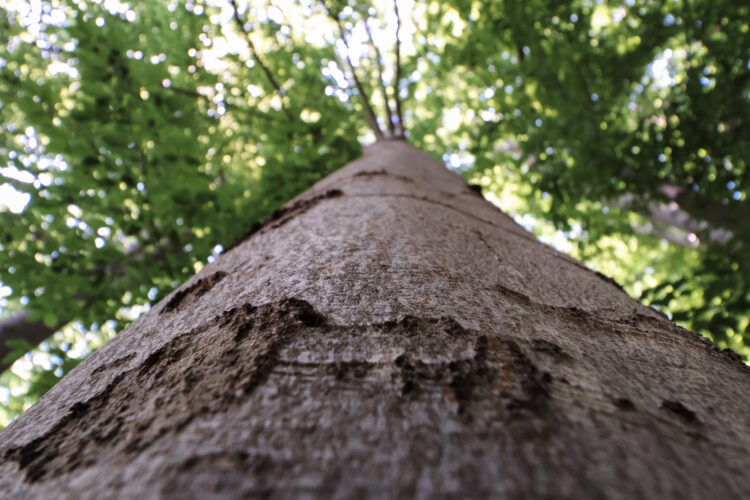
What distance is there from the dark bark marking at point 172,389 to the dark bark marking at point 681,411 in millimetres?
443

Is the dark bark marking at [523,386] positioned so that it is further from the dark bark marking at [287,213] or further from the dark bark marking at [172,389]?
the dark bark marking at [287,213]

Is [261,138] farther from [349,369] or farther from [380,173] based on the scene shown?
[349,369]

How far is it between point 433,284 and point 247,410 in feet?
1.29

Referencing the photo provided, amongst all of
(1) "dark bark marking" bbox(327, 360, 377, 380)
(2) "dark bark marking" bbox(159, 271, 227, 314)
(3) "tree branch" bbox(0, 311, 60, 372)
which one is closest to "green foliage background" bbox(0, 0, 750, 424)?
(3) "tree branch" bbox(0, 311, 60, 372)

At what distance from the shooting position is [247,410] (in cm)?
44

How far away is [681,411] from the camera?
0.50m

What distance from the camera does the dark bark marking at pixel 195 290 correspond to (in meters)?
0.91

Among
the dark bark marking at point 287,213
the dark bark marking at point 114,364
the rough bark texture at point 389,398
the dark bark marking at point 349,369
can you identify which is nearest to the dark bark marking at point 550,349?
the rough bark texture at point 389,398

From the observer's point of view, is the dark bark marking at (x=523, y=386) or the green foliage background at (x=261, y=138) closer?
the dark bark marking at (x=523, y=386)

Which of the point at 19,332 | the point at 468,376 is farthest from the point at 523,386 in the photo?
the point at 19,332

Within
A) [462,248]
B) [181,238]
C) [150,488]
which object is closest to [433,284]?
[462,248]

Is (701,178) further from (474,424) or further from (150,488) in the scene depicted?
(150,488)

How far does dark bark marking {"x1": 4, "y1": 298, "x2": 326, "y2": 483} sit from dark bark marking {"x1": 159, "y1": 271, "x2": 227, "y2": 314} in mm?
236

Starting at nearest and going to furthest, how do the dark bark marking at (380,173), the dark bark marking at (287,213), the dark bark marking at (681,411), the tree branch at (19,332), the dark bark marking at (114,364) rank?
the dark bark marking at (681,411) → the dark bark marking at (114,364) → the dark bark marking at (287,213) → the dark bark marking at (380,173) → the tree branch at (19,332)
